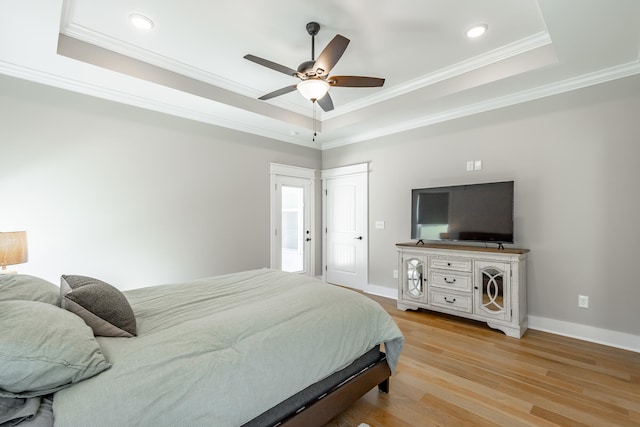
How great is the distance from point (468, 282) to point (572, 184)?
1.50 meters

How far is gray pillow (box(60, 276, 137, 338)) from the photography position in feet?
4.58

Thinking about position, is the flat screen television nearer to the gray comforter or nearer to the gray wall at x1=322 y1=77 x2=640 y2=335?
the gray wall at x1=322 y1=77 x2=640 y2=335

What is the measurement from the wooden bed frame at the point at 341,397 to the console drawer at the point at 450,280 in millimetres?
1820

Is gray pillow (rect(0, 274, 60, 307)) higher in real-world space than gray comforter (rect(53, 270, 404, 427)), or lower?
higher

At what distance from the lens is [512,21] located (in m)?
2.49

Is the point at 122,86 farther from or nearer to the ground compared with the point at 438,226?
farther from the ground

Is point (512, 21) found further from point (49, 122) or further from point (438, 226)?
point (49, 122)

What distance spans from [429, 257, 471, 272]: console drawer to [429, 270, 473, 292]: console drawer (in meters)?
0.06

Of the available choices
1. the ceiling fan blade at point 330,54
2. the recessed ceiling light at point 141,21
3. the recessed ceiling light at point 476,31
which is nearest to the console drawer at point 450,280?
the recessed ceiling light at point 476,31

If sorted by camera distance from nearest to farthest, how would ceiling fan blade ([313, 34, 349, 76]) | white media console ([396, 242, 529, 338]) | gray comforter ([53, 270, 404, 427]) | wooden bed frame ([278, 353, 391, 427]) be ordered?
gray comforter ([53, 270, 404, 427]) < wooden bed frame ([278, 353, 391, 427]) < ceiling fan blade ([313, 34, 349, 76]) < white media console ([396, 242, 529, 338])

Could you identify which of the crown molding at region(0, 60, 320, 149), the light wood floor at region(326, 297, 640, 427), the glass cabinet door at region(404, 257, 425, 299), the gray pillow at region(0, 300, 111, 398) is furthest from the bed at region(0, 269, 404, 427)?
the crown molding at region(0, 60, 320, 149)

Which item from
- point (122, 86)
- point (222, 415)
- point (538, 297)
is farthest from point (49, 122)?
point (538, 297)

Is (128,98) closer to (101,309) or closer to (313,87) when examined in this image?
(313,87)

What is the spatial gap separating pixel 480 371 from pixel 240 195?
356cm
